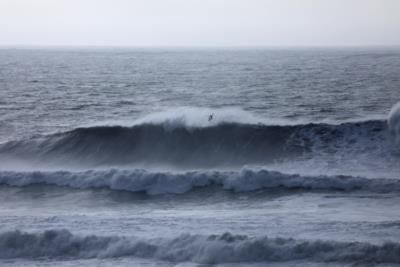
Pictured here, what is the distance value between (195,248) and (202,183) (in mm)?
4998

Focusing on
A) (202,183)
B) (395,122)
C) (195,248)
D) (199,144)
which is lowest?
(202,183)

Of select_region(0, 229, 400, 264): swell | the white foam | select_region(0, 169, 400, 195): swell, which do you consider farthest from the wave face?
select_region(0, 229, 400, 264): swell

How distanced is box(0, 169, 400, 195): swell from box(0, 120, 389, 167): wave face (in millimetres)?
1897

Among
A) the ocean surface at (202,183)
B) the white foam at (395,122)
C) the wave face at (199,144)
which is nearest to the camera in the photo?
the ocean surface at (202,183)

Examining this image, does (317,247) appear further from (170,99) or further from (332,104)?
(170,99)

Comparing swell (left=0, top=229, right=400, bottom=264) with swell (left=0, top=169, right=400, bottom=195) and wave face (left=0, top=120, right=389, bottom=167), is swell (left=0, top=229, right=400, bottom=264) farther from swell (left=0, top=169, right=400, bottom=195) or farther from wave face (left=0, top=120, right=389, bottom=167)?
wave face (left=0, top=120, right=389, bottom=167)

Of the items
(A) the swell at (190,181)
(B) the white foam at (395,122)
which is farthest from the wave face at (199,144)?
(A) the swell at (190,181)

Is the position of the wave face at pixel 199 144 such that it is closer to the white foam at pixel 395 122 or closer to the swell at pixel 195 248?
the white foam at pixel 395 122

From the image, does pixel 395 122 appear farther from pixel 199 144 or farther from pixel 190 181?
pixel 190 181

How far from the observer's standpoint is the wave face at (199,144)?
15.5 metres

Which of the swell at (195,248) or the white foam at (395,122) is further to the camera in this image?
the white foam at (395,122)

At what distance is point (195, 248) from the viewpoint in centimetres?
806

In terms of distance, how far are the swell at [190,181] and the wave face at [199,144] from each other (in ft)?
6.22

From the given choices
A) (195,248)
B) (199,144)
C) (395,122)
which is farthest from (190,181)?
(395,122)
